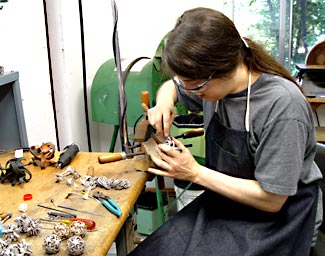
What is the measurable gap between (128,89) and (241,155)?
3.53ft

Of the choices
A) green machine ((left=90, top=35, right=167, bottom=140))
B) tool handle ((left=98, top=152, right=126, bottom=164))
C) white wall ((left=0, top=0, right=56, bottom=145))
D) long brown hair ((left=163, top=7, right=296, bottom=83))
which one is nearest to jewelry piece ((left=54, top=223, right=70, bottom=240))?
tool handle ((left=98, top=152, right=126, bottom=164))

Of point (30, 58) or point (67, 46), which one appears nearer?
point (30, 58)

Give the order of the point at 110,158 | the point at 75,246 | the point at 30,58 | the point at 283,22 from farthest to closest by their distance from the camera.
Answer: the point at 283,22 < the point at 30,58 < the point at 110,158 < the point at 75,246

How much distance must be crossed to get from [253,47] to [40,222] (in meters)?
0.75

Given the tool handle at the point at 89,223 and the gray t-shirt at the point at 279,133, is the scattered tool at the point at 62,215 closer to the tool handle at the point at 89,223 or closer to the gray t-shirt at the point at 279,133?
the tool handle at the point at 89,223

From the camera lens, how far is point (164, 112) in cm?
132

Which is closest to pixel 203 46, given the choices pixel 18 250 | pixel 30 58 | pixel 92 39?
pixel 18 250

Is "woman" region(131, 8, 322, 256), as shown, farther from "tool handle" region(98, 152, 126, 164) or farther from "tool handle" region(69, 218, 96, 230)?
"tool handle" region(69, 218, 96, 230)

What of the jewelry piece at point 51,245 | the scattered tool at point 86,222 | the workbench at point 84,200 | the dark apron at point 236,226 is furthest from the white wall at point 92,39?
the jewelry piece at point 51,245

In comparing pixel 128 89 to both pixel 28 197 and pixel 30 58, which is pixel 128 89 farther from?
pixel 28 197

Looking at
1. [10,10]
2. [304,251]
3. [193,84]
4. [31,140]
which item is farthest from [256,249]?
[10,10]

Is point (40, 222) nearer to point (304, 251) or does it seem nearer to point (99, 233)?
point (99, 233)

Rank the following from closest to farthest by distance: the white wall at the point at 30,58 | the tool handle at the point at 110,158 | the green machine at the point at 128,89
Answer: the tool handle at the point at 110,158 → the white wall at the point at 30,58 → the green machine at the point at 128,89

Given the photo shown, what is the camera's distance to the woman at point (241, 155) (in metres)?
0.99
